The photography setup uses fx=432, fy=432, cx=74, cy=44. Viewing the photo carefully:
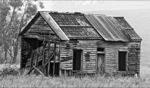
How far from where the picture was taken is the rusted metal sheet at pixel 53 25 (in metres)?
27.4

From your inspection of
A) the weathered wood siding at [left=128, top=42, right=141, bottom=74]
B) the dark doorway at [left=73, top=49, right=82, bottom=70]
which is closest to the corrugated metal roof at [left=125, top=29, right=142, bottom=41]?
the weathered wood siding at [left=128, top=42, right=141, bottom=74]

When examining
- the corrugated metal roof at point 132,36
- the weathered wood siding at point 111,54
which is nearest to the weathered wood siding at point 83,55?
the weathered wood siding at point 111,54

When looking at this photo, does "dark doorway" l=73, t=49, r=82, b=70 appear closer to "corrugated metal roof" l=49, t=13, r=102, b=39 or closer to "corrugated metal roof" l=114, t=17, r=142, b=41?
"corrugated metal roof" l=49, t=13, r=102, b=39

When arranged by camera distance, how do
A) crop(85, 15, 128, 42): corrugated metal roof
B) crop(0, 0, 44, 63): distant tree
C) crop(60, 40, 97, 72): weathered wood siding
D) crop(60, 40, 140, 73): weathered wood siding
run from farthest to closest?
crop(0, 0, 44, 63): distant tree < crop(85, 15, 128, 42): corrugated metal roof < crop(60, 40, 140, 73): weathered wood siding < crop(60, 40, 97, 72): weathered wood siding

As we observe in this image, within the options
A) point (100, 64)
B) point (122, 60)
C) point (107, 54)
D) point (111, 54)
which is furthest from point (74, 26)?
point (122, 60)

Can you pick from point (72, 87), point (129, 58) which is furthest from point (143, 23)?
point (72, 87)

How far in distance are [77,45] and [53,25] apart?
2.05 metres

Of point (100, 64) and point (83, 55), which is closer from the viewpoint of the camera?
point (83, 55)

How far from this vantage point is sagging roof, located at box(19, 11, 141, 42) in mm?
28312

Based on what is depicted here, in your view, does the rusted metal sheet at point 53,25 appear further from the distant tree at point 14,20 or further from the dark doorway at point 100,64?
the distant tree at point 14,20

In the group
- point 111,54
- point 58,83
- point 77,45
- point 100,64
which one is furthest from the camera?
point 111,54

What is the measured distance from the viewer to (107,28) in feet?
102

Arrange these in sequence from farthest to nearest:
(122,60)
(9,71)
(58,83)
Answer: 1. (122,60)
2. (9,71)
3. (58,83)

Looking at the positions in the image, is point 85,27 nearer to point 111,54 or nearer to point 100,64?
point 111,54
